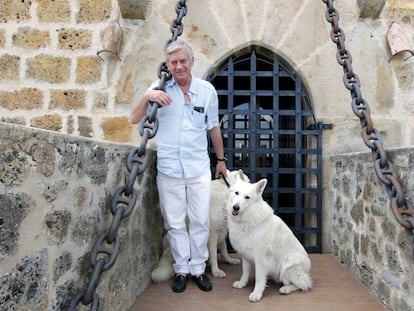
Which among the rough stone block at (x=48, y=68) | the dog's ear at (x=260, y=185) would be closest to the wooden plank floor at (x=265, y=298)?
the dog's ear at (x=260, y=185)

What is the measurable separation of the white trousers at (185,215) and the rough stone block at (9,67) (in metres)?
2.32

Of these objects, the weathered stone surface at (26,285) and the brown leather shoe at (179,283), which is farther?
the brown leather shoe at (179,283)

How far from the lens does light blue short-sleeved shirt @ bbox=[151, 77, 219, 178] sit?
284 cm

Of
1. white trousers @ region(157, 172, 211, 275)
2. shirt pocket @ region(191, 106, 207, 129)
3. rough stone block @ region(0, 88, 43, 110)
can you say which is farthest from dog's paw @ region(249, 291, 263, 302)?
rough stone block @ region(0, 88, 43, 110)

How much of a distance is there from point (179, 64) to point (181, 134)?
511 mm

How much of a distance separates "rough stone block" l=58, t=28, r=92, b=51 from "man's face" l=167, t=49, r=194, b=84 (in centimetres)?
178

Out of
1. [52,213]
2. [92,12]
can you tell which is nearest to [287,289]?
[52,213]

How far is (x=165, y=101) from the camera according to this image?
241 centimetres

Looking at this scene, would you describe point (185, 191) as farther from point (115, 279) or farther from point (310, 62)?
point (310, 62)

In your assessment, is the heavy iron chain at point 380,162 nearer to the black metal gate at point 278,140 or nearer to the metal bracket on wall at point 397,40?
the black metal gate at point 278,140

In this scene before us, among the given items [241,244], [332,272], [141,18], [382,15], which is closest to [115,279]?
[241,244]

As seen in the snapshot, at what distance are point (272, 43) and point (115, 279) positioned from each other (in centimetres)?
297

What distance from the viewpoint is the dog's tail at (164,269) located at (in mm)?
3020

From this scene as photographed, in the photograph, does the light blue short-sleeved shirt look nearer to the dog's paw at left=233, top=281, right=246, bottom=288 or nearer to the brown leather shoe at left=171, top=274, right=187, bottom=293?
the brown leather shoe at left=171, top=274, right=187, bottom=293
